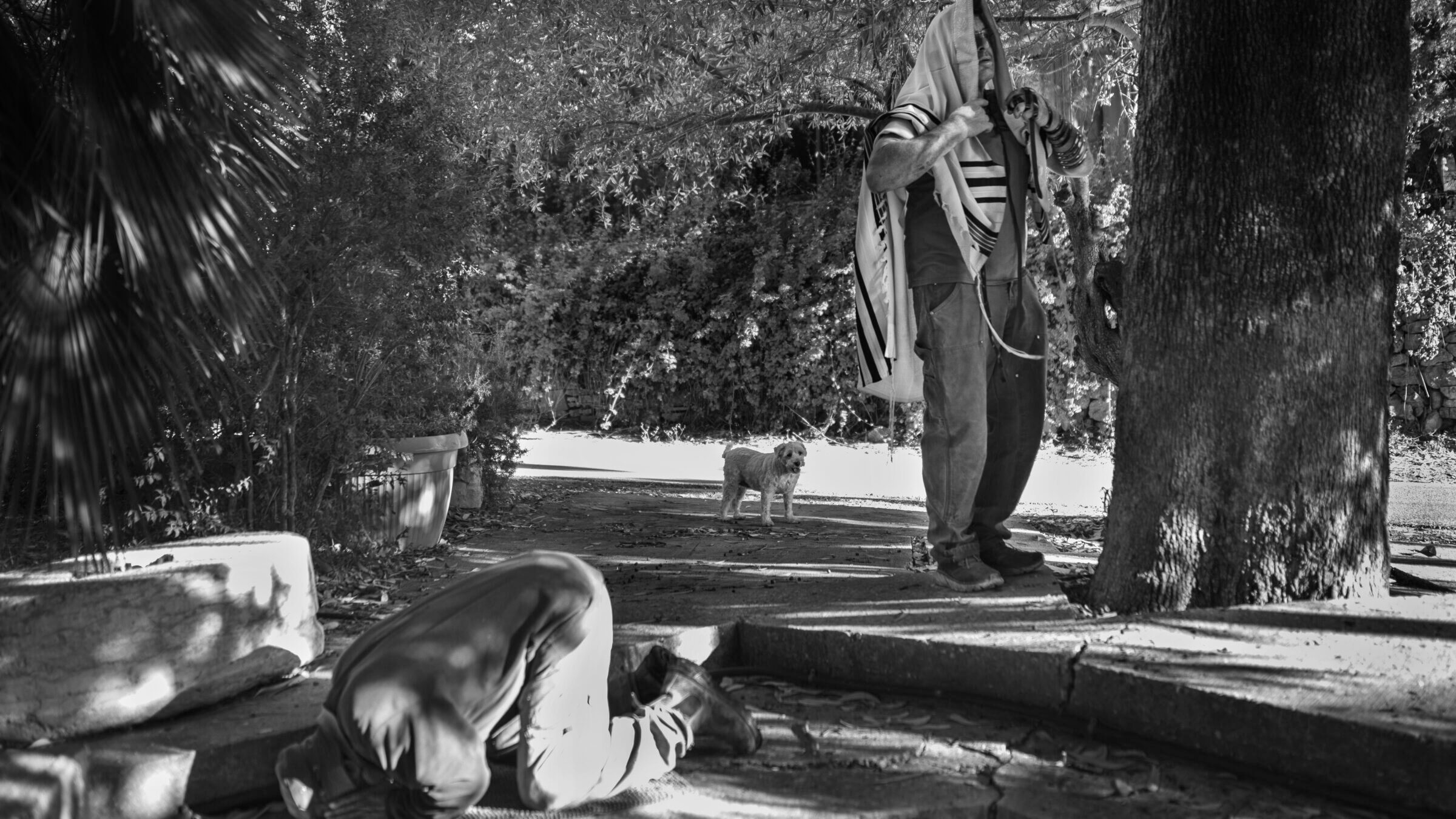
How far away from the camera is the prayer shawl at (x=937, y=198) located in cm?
427

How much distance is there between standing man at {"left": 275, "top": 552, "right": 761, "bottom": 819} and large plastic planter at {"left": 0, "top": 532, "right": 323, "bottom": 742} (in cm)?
75

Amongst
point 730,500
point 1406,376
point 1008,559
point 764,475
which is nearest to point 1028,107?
point 1008,559

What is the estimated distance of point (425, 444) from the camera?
637cm

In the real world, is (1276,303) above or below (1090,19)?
below

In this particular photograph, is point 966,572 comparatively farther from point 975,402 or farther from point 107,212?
point 107,212

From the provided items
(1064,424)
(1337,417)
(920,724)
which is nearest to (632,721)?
(920,724)

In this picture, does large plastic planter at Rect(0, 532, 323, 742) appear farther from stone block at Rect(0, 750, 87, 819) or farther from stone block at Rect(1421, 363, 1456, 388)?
stone block at Rect(1421, 363, 1456, 388)

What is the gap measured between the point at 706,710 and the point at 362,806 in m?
0.92

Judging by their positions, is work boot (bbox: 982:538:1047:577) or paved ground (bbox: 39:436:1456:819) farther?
work boot (bbox: 982:538:1047:577)

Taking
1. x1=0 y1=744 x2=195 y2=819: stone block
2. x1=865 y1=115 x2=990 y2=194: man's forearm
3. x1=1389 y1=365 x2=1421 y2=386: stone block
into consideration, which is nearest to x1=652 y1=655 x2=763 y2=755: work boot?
x1=0 y1=744 x2=195 y2=819: stone block

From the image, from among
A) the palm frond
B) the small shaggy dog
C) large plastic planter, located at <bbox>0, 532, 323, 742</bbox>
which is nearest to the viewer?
the palm frond

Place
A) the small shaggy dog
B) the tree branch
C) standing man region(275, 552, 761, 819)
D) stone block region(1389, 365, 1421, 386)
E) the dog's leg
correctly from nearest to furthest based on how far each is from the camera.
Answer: standing man region(275, 552, 761, 819) → the small shaggy dog → the dog's leg → the tree branch → stone block region(1389, 365, 1421, 386)

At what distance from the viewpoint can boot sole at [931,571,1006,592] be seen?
433 centimetres

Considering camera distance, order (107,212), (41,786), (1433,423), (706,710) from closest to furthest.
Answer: (107,212), (41,786), (706,710), (1433,423)
